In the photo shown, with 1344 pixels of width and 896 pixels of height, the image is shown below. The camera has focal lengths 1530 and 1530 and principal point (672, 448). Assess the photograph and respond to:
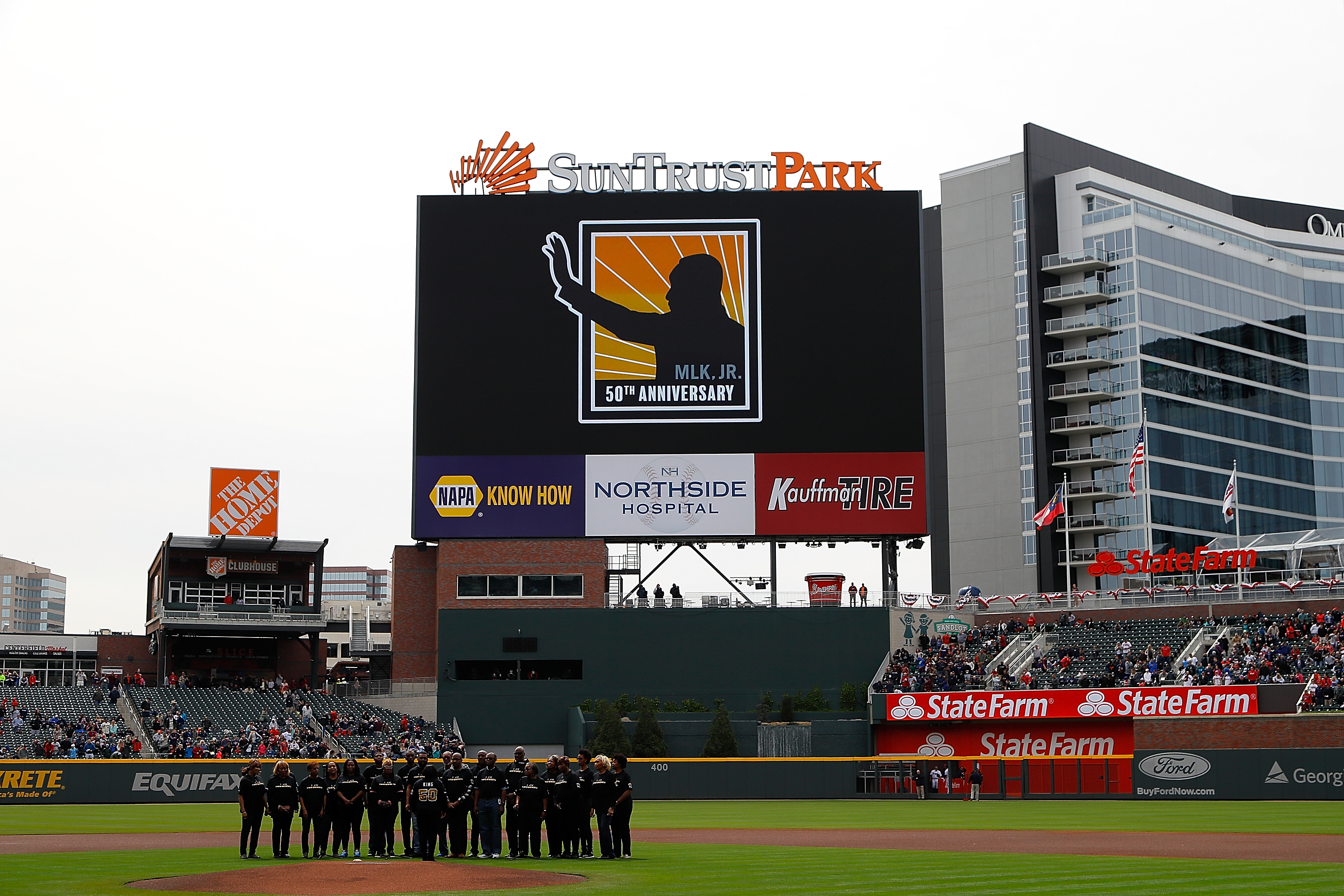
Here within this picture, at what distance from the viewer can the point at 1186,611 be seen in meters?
65.1

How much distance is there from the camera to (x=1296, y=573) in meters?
66.3

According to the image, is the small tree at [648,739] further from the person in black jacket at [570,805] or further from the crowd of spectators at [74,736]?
the person in black jacket at [570,805]

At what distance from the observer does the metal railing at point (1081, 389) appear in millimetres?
89375

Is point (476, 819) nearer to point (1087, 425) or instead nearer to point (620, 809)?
point (620, 809)

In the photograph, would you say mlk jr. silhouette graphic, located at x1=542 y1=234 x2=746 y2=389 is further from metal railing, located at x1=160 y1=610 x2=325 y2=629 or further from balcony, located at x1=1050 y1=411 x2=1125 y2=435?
balcony, located at x1=1050 y1=411 x2=1125 y2=435

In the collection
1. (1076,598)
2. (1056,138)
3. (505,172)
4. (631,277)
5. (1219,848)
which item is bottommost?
(1219,848)

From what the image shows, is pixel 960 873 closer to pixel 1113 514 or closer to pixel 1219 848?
pixel 1219 848

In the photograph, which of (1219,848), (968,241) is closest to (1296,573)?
(968,241)

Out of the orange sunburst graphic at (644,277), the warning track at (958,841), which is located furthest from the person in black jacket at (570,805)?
the orange sunburst graphic at (644,277)

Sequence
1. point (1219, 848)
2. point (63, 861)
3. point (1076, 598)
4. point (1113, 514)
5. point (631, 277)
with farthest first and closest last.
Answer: point (1113, 514)
point (1076, 598)
point (631, 277)
point (1219, 848)
point (63, 861)

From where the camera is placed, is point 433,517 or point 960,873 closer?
point 960,873

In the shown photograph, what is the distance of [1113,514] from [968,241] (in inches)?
755

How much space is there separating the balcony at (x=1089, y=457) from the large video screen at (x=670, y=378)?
2670cm

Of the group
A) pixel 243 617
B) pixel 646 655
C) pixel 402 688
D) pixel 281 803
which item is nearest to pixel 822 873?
pixel 281 803
